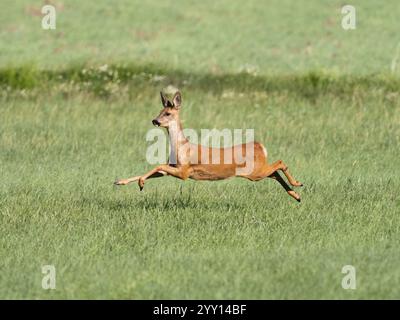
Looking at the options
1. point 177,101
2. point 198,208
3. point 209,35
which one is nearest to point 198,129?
point 198,208

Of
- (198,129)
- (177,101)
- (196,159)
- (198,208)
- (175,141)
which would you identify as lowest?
(198,208)

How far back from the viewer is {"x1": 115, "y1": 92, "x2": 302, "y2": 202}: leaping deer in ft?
39.0

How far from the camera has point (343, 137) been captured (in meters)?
18.5

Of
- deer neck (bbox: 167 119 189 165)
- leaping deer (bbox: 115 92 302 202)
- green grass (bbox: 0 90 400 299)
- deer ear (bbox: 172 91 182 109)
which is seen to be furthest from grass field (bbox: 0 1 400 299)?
deer ear (bbox: 172 91 182 109)

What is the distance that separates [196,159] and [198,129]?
24.8 ft

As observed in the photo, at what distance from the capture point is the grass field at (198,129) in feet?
34.9

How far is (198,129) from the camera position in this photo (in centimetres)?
1958

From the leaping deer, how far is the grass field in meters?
0.56

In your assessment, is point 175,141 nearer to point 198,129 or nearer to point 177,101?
point 177,101

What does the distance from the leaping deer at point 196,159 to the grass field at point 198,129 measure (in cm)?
56

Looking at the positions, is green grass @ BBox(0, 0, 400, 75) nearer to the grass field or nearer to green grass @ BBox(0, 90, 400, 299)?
the grass field

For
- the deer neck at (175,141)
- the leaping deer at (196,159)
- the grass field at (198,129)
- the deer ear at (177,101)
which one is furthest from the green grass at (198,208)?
the deer ear at (177,101)

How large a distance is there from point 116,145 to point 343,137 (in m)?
3.44

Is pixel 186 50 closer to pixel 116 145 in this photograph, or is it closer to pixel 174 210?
pixel 116 145
